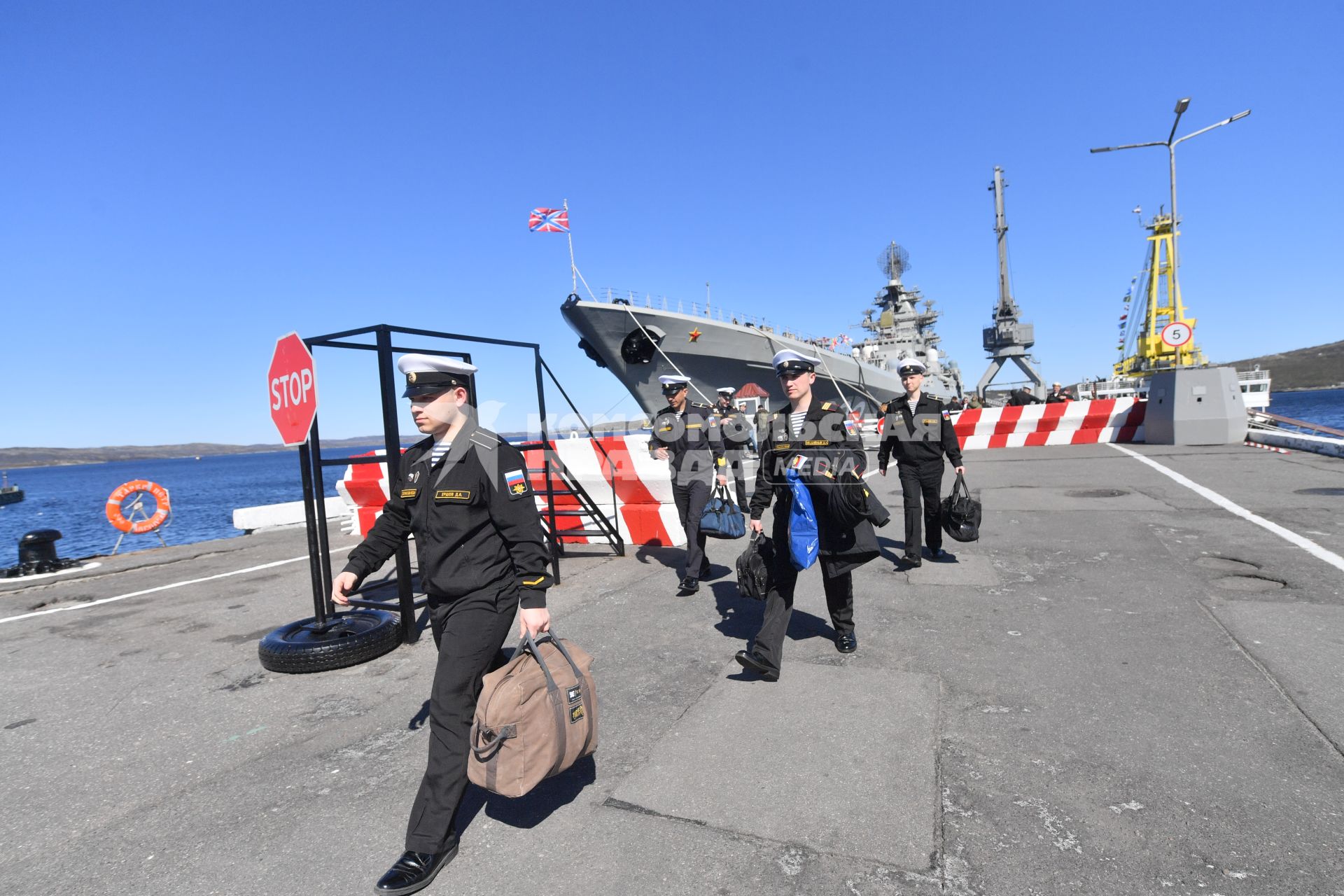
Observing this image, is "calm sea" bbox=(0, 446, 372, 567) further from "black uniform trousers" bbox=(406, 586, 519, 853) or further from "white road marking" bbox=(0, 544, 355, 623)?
"black uniform trousers" bbox=(406, 586, 519, 853)

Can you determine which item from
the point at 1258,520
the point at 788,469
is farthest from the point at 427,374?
the point at 1258,520

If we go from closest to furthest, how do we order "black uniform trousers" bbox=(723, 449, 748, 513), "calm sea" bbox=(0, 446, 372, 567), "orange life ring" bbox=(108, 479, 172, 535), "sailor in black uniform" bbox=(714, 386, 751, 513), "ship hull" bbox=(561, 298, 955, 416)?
"sailor in black uniform" bbox=(714, 386, 751, 513), "black uniform trousers" bbox=(723, 449, 748, 513), "orange life ring" bbox=(108, 479, 172, 535), "calm sea" bbox=(0, 446, 372, 567), "ship hull" bbox=(561, 298, 955, 416)

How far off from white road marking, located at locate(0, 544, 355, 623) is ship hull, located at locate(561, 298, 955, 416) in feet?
75.4

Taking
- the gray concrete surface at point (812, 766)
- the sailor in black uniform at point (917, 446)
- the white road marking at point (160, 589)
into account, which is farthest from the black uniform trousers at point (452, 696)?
the white road marking at point (160, 589)

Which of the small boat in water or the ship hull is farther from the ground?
the ship hull

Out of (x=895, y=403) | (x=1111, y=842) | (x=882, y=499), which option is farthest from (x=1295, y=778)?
(x=882, y=499)

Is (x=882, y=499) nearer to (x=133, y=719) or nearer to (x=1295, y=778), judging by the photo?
(x=1295, y=778)

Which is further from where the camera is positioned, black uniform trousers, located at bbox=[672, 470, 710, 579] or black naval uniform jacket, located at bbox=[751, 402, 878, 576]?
black uniform trousers, located at bbox=[672, 470, 710, 579]

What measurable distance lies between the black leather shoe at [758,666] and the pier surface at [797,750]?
0.07 m

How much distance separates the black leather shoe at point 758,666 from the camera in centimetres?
357

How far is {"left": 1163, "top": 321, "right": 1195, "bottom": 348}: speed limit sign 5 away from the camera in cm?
1584

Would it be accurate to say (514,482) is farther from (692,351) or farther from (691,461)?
(692,351)

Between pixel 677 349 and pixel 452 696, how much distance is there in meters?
31.7

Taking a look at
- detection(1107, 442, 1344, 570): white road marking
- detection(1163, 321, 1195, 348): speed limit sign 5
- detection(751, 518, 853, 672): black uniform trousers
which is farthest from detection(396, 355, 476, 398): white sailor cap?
detection(1163, 321, 1195, 348): speed limit sign 5
